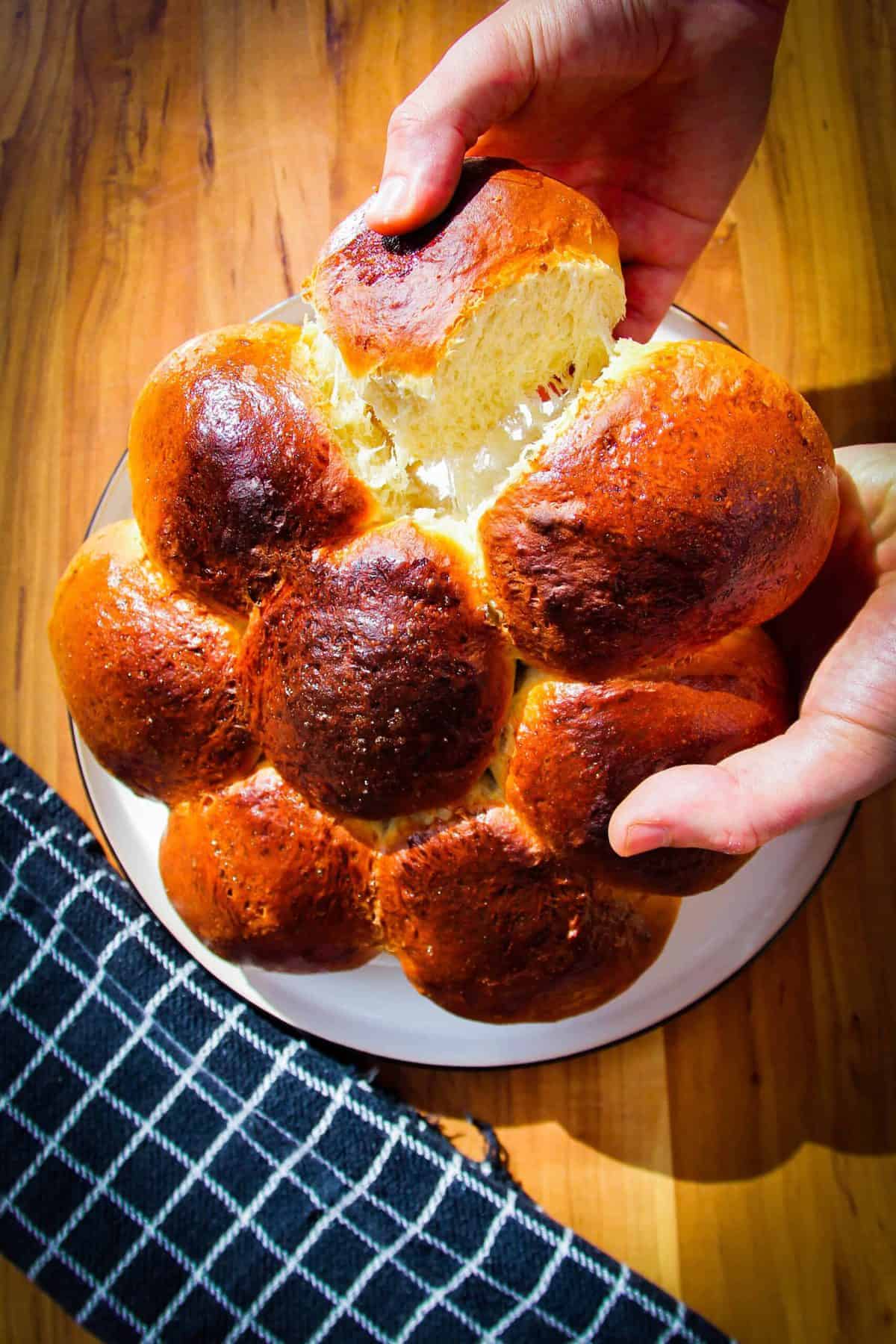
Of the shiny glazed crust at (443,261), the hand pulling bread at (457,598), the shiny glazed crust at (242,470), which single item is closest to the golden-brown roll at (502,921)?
the hand pulling bread at (457,598)

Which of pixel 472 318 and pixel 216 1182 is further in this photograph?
pixel 216 1182

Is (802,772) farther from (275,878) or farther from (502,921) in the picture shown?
(275,878)

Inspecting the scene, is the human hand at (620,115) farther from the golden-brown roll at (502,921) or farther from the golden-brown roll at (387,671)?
the golden-brown roll at (502,921)

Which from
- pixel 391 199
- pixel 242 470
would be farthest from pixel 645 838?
pixel 391 199

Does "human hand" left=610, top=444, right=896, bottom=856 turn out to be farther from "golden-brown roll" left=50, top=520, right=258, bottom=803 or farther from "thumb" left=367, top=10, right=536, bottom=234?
"thumb" left=367, top=10, right=536, bottom=234

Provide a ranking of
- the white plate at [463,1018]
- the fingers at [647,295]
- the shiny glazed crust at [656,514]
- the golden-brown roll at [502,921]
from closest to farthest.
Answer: the shiny glazed crust at [656,514]
the golden-brown roll at [502,921]
the white plate at [463,1018]
the fingers at [647,295]

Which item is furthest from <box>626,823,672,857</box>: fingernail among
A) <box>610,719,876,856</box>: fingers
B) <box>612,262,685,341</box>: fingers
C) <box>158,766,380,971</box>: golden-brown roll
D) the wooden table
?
<box>612,262,685,341</box>: fingers
